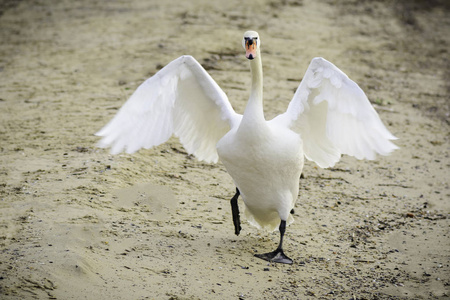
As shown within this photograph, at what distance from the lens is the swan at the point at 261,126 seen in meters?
4.83

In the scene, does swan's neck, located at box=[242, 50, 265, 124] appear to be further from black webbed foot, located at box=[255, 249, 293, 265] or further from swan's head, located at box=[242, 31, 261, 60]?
black webbed foot, located at box=[255, 249, 293, 265]

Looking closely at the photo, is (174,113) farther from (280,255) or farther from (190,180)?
(280,255)

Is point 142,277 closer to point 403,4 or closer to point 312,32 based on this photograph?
point 312,32

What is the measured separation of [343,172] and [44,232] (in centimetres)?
388

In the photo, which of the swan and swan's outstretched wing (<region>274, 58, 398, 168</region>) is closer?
swan's outstretched wing (<region>274, 58, 398, 168</region>)

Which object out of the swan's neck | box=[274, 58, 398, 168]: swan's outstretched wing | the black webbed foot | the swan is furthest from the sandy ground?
the swan's neck

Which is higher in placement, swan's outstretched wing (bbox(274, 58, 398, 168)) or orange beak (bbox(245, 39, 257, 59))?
orange beak (bbox(245, 39, 257, 59))

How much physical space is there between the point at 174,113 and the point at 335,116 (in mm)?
1570

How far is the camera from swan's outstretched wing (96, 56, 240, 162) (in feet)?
16.2

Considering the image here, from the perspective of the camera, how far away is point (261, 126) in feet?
16.0

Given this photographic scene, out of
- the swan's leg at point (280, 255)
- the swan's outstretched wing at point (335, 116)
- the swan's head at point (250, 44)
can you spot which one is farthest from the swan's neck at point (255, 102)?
the swan's leg at point (280, 255)

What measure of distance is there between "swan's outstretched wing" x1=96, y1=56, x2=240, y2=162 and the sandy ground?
830mm

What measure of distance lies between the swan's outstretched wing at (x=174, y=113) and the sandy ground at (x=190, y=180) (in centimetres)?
83

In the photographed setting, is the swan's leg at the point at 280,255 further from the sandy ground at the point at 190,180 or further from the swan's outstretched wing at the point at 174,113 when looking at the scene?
the swan's outstretched wing at the point at 174,113
